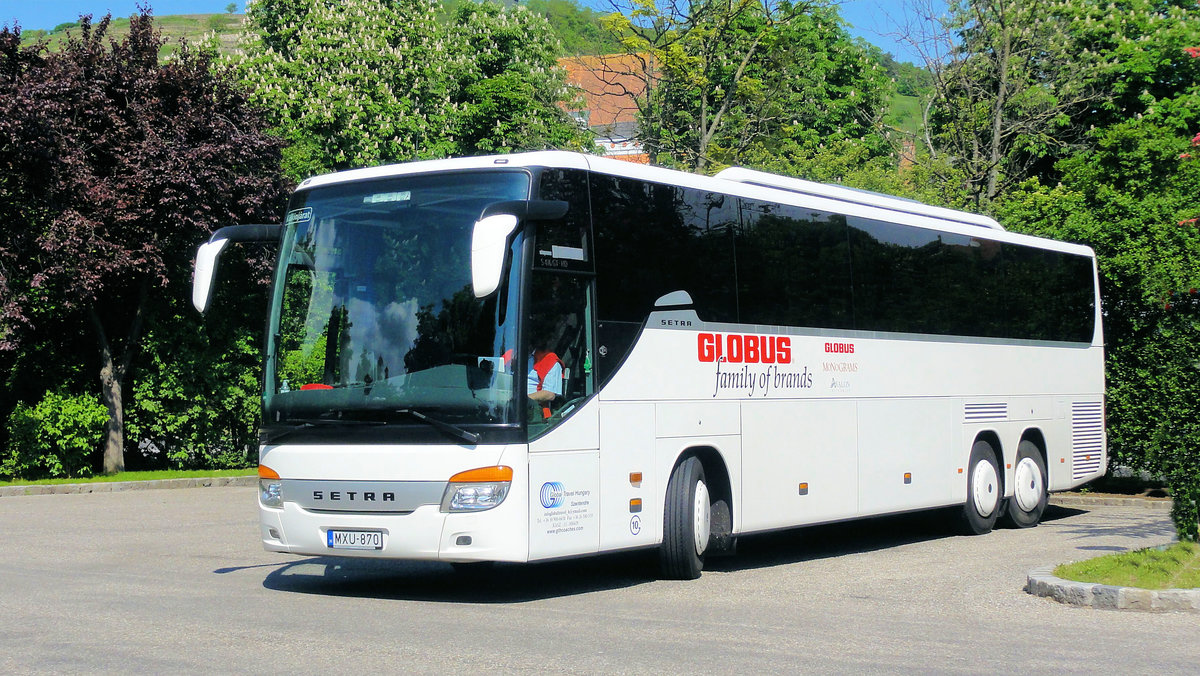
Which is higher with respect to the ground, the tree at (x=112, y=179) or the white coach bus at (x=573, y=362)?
the tree at (x=112, y=179)

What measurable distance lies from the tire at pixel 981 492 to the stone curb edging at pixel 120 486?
14659mm

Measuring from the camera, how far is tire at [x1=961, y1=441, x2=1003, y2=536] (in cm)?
1667

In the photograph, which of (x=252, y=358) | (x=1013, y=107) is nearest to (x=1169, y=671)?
(x=252, y=358)

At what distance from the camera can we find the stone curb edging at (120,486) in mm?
23188

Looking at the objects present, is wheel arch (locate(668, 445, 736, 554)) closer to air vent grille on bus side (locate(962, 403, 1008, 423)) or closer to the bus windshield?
the bus windshield

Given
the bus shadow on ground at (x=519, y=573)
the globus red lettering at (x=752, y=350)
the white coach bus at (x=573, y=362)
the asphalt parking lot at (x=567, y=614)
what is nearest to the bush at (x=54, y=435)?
the asphalt parking lot at (x=567, y=614)

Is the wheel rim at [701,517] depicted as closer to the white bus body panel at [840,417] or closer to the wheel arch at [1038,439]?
the white bus body panel at [840,417]

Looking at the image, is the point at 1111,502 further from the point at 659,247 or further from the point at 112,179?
the point at 112,179

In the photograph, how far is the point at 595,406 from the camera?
11.0 metres

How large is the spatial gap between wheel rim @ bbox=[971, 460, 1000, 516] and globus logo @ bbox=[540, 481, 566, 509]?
7893 millimetres

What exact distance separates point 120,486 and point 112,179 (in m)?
5.62

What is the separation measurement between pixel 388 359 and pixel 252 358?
1854cm

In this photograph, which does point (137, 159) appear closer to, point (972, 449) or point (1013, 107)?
point (972, 449)

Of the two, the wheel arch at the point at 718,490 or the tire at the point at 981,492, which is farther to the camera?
the tire at the point at 981,492
